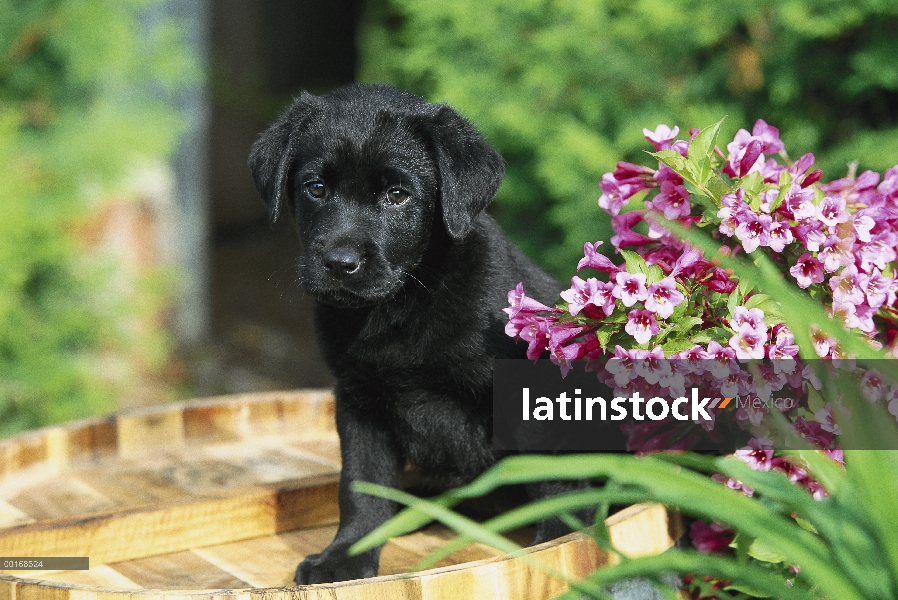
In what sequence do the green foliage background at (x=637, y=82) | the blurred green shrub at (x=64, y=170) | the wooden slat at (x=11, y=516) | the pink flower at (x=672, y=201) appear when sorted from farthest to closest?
the blurred green shrub at (x=64, y=170), the green foliage background at (x=637, y=82), the wooden slat at (x=11, y=516), the pink flower at (x=672, y=201)

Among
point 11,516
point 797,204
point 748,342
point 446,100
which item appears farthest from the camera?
point 446,100

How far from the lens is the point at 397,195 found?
1.89 metres

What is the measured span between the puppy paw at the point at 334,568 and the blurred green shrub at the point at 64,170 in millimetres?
2262

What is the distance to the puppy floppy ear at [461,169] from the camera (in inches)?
72.8

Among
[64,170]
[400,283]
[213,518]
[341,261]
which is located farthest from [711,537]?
[64,170]

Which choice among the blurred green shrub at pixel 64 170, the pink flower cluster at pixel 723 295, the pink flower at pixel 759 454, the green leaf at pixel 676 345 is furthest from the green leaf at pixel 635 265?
the blurred green shrub at pixel 64 170

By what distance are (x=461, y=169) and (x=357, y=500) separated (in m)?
0.64

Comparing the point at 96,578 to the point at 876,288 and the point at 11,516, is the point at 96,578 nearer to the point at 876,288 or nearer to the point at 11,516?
the point at 11,516

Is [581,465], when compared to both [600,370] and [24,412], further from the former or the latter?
[24,412]

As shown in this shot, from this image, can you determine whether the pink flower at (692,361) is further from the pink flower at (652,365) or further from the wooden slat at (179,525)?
the wooden slat at (179,525)

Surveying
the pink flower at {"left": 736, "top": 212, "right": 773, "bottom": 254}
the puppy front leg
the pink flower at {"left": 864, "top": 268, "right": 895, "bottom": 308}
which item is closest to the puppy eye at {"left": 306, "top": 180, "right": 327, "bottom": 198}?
the puppy front leg

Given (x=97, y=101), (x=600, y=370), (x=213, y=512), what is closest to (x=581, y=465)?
(x=600, y=370)

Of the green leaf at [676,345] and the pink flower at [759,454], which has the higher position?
the green leaf at [676,345]

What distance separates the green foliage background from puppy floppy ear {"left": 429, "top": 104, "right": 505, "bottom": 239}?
1629 millimetres
